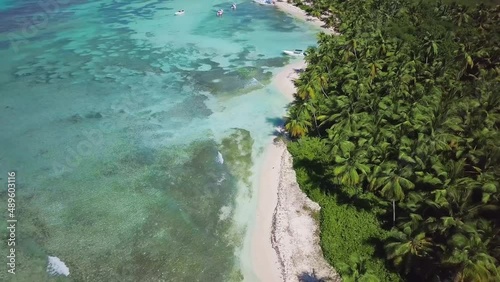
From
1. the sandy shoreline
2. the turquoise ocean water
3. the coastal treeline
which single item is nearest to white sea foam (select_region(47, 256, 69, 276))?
the turquoise ocean water

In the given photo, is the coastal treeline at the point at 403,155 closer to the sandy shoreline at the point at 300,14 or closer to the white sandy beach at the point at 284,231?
the white sandy beach at the point at 284,231

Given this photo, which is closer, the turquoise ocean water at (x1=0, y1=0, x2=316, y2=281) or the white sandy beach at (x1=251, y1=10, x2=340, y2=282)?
the white sandy beach at (x1=251, y1=10, x2=340, y2=282)

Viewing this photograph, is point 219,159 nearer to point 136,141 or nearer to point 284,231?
point 136,141

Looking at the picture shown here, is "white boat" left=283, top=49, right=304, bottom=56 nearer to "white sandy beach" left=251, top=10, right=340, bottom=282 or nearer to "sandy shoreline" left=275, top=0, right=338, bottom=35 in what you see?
"sandy shoreline" left=275, top=0, right=338, bottom=35

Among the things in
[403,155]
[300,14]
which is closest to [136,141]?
[403,155]

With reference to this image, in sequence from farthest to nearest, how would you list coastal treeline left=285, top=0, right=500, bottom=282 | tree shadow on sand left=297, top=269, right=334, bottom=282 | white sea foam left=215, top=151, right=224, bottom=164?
1. white sea foam left=215, top=151, right=224, bottom=164
2. tree shadow on sand left=297, top=269, right=334, bottom=282
3. coastal treeline left=285, top=0, right=500, bottom=282

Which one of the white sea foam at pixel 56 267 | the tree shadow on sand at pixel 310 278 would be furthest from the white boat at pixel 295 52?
the white sea foam at pixel 56 267
